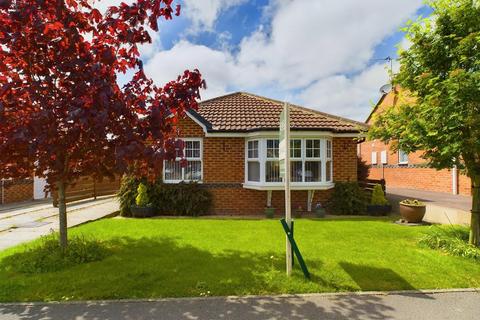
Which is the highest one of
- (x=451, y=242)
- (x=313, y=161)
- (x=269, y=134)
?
(x=269, y=134)

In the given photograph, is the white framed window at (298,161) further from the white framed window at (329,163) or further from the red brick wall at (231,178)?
the red brick wall at (231,178)

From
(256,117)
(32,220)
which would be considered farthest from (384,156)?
(32,220)

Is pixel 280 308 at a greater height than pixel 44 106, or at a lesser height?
lesser

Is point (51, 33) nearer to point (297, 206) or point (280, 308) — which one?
point (280, 308)

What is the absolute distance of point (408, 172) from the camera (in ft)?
62.3

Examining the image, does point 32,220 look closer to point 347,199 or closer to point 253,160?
point 253,160

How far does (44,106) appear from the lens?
14.8ft

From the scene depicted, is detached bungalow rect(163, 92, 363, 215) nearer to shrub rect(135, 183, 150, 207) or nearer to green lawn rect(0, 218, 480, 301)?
shrub rect(135, 183, 150, 207)

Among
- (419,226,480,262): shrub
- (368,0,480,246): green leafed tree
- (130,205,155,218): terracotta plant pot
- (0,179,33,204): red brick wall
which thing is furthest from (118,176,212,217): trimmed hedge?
(0,179,33,204): red brick wall

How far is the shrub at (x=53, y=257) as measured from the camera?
200 inches

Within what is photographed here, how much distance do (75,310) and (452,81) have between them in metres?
7.12

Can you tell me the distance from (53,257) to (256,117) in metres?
8.25

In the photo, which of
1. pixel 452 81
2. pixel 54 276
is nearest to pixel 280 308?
pixel 54 276

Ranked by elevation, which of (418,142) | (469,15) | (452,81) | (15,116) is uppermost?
(469,15)
